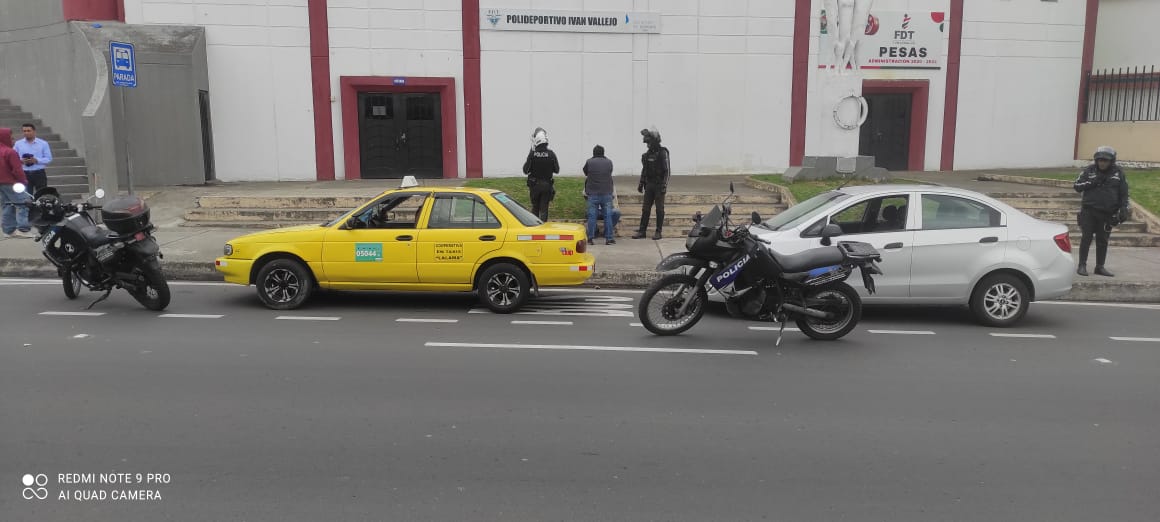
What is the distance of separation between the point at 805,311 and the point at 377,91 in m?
15.0

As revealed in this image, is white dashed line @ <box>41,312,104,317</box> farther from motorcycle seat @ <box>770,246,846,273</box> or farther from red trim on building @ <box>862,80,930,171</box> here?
red trim on building @ <box>862,80,930,171</box>

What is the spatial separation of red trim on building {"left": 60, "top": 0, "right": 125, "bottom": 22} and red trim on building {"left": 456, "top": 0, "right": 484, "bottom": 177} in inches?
305

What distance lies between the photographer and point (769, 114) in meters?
21.3

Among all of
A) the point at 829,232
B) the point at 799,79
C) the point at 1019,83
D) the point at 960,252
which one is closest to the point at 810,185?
the point at 799,79

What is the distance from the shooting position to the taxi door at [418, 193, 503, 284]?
8.88 m

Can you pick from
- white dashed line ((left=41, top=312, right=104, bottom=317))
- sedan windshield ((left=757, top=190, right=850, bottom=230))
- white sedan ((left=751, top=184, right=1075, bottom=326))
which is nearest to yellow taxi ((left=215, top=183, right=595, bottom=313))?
white dashed line ((left=41, top=312, right=104, bottom=317))

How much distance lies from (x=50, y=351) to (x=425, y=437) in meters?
3.95

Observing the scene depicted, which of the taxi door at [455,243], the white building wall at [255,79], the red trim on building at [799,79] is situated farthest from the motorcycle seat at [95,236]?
the red trim on building at [799,79]

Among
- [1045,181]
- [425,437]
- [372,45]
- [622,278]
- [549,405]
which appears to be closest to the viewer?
[425,437]

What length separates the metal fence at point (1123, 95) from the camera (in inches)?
834

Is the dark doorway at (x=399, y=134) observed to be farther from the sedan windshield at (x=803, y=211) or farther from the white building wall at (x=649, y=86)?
the sedan windshield at (x=803, y=211)

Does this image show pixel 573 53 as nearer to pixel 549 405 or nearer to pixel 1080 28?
pixel 1080 28

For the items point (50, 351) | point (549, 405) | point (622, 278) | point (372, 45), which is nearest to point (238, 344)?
point (50, 351)

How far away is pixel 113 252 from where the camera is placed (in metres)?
8.38
